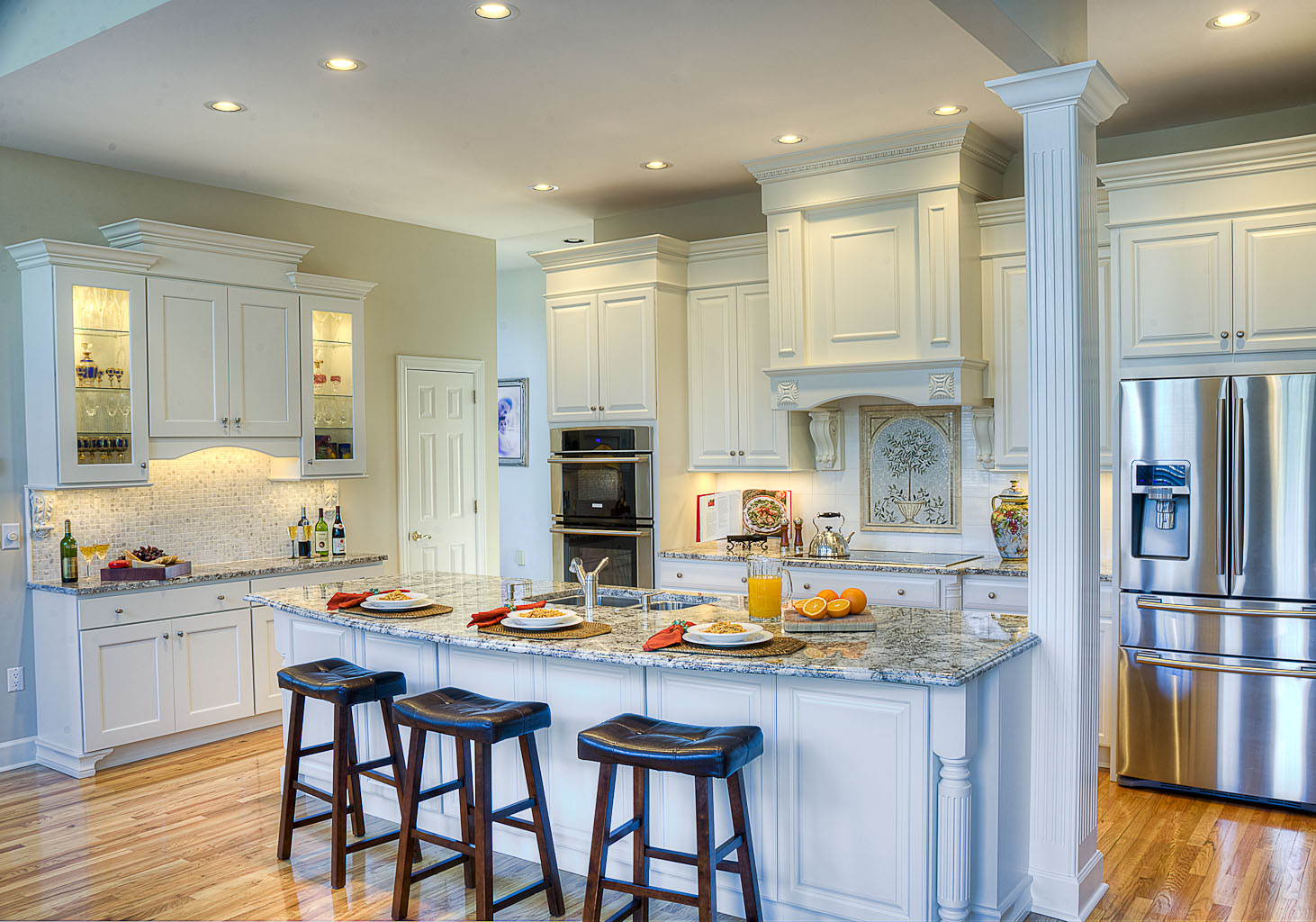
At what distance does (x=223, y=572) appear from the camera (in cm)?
506

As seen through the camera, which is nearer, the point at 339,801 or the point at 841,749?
the point at 841,749

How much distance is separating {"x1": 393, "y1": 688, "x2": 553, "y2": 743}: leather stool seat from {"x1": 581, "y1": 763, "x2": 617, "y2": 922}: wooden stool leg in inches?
12.9

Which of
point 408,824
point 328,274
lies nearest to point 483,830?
point 408,824

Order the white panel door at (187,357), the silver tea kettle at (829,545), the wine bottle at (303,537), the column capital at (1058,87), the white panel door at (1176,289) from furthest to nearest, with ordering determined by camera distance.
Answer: the wine bottle at (303,537) → the silver tea kettle at (829,545) → the white panel door at (187,357) → the white panel door at (1176,289) → the column capital at (1058,87)

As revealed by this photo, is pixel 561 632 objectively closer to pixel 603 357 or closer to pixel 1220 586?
pixel 1220 586

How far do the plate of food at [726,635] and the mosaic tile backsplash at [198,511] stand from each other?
135 inches

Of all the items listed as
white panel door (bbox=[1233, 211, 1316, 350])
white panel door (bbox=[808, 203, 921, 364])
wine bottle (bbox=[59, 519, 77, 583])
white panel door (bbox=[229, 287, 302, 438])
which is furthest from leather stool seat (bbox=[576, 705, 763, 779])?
white panel door (bbox=[229, 287, 302, 438])

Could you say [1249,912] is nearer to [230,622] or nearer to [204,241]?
[230,622]

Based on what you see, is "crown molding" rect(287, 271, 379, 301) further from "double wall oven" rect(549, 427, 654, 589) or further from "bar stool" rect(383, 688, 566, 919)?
"bar stool" rect(383, 688, 566, 919)

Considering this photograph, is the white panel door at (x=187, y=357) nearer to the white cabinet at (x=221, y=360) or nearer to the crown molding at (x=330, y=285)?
the white cabinet at (x=221, y=360)

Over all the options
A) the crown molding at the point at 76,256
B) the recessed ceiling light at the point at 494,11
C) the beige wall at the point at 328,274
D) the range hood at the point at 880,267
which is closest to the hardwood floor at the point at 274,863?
the beige wall at the point at 328,274

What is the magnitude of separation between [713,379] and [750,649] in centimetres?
299

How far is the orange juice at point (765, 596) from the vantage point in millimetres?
3273

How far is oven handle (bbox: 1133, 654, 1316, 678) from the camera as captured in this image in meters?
3.87
